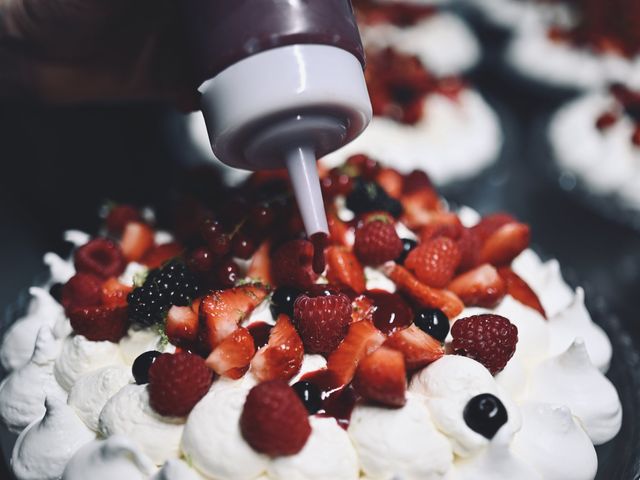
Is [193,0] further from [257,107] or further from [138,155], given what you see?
[138,155]

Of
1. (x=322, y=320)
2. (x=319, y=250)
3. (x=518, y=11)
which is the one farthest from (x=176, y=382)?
(x=518, y=11)

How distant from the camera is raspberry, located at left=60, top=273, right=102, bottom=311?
71.6 inches

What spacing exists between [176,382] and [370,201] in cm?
85

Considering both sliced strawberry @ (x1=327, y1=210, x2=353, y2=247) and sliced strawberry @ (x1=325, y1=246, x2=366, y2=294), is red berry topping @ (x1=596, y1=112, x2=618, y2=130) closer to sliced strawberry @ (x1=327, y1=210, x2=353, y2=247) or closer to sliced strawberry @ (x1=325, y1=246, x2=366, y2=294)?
sliced strawberry @ (x1=327, y1=210, x2=353, y2=247)

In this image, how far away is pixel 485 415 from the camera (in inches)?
57.8

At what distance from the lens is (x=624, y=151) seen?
10.1 feet

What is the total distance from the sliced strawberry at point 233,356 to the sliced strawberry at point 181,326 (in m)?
0.13

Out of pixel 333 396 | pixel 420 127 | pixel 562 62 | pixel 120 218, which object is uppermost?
pixel 120 218

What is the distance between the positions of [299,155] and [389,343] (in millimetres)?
476

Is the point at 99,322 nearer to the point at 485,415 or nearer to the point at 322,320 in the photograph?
the point at 322,320

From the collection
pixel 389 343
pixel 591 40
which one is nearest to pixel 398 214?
pixel 389 343

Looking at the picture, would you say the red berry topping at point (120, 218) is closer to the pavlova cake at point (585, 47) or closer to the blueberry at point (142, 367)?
the blueberry at point (142, 367)

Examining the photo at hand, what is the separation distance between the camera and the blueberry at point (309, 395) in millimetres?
1499

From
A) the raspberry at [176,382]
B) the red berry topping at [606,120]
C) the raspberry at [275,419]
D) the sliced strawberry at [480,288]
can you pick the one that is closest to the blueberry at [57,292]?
the raspberry at [176,382]
